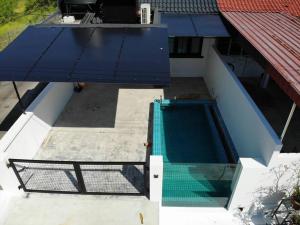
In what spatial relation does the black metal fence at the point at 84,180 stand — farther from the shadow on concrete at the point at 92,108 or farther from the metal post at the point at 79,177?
the shadow on concrete at the point at 92,108

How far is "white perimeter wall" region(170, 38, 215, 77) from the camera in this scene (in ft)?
57.7

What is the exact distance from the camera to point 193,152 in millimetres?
12664

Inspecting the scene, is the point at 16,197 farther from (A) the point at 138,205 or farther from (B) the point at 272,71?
(B) the point at 272,71

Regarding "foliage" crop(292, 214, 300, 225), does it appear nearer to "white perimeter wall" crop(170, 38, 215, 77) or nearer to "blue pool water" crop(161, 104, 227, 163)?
"blue pool water" crop(161, 104, 227, 163)

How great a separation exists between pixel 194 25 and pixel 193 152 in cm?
773

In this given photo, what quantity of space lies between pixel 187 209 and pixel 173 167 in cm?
213

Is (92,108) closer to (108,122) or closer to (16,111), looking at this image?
(108,122)

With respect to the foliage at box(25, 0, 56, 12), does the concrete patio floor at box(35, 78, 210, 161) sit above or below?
above

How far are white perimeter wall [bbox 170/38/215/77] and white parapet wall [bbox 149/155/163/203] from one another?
1062 centimetres

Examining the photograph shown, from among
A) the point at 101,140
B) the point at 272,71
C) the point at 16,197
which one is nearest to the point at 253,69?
the point at 272,71

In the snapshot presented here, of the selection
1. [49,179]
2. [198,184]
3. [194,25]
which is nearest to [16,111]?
[49,179]

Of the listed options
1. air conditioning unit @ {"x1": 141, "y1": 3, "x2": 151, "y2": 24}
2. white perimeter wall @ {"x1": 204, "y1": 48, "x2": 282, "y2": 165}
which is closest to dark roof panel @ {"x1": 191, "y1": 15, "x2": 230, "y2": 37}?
white perimeter wall @ {"x1": 204, "y1": 48, "x2": 282, "y2": 165}

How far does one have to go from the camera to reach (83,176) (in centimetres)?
976

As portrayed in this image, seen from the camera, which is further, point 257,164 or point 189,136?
point 189,136
